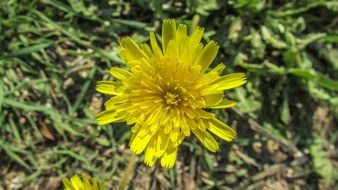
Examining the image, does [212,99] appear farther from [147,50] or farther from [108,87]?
[108,87]

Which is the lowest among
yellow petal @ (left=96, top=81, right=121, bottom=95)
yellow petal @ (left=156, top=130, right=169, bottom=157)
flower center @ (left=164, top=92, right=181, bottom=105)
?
yellow petal @ (left=156, top=130, right=169, bottom=157)

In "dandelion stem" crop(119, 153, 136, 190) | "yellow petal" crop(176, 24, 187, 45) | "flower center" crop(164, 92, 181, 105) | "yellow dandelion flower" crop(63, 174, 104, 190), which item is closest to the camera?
"yellow petal" crop(176, 24, 187, 45)

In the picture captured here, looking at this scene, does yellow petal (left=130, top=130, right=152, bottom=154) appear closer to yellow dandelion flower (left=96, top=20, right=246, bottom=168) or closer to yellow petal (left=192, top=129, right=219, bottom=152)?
yellow dandelion flower (left=96, top=20, right=246, bottom=168)

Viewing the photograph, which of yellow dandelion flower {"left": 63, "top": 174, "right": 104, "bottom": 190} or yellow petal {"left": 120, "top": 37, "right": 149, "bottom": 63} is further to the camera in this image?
yellow dandelion flower {"left": 63, "top": 174, "right": 104, "bottom": 190}

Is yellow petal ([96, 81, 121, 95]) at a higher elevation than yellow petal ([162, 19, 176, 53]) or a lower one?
lower

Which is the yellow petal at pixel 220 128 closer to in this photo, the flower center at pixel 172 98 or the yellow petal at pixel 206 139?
the yellow petal at pixel 206 139

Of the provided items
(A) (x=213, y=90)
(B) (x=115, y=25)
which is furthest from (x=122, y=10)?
(A) (x=213, y=90)

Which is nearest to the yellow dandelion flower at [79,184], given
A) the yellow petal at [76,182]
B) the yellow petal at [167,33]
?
the yellow petal at [76,182]

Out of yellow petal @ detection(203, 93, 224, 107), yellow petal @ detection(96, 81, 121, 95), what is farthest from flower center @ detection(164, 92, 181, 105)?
yellow petal @ detection(96, 81, 121, 95)

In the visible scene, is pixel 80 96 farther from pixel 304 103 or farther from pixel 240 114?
pixel 304 103
